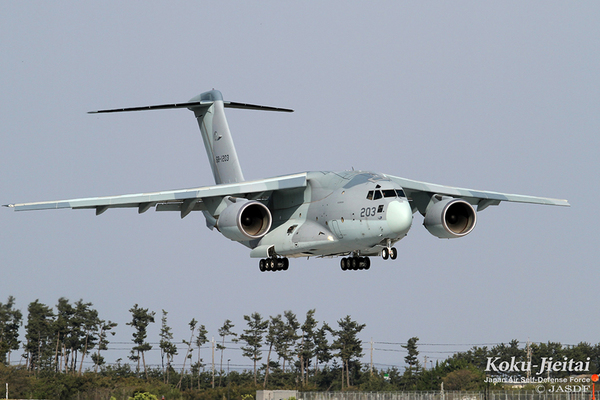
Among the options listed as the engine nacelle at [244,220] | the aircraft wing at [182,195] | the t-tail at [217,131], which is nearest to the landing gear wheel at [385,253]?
the aircraft wing at [182,195]

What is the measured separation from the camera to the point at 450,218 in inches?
906

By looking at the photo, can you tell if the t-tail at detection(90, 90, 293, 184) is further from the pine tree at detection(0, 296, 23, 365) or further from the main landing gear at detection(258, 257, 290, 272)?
the pine tree at detection(0, 296, 23, 365)

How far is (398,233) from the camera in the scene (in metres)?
19.9

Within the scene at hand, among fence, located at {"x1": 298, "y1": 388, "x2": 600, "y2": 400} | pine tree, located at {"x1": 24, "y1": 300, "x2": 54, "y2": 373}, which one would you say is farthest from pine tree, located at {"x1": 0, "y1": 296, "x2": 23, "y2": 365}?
fence, located at {"x1": 298, "y1": 388, "x2": 600, "y2": 400}

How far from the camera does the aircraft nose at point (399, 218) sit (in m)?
19.7

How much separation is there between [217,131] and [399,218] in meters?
10.1

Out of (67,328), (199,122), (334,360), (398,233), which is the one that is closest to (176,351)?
(67,328)

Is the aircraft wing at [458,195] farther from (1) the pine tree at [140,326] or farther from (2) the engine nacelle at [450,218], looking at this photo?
(1) the pine tree at [140,326]

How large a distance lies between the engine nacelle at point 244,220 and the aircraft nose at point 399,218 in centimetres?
381

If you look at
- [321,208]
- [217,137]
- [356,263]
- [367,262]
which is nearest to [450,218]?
[367,262]

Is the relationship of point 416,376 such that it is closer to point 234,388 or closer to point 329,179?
point 234,388

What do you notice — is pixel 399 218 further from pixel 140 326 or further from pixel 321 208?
pixel 140 326

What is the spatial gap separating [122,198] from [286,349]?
121 ft

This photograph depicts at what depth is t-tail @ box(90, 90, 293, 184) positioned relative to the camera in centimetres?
2711
